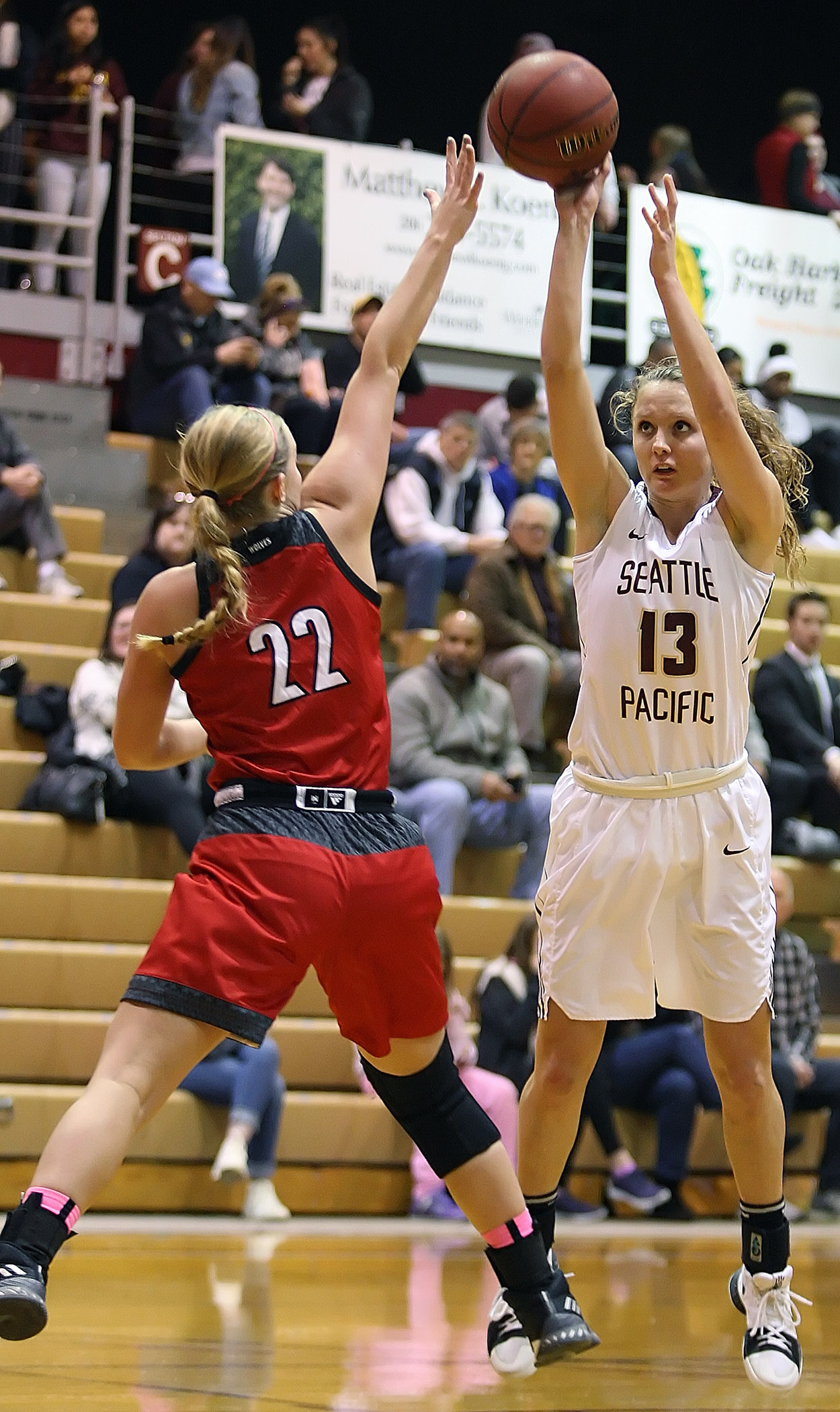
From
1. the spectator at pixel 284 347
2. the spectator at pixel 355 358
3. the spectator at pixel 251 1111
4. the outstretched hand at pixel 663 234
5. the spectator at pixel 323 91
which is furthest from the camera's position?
the spectator at pixel 323 91

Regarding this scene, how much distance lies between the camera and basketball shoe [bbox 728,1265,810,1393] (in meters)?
3.43

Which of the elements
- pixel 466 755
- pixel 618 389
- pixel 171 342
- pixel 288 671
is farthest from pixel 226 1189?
pixel 618 389

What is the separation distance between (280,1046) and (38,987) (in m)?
0.94

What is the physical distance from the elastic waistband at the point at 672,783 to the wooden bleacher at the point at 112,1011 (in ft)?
10.6

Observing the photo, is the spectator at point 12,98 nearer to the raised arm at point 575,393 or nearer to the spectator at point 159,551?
the spectator at point 159,551

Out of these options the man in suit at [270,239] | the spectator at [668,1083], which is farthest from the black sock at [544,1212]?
the man in suit at [270,239]

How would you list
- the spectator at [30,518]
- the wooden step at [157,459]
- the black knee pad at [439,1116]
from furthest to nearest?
the wooden step at [157,459]
the spectator at [30,518]
the black knee pad at [439,1116]

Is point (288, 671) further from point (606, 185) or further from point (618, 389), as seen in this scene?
point (606, 185)

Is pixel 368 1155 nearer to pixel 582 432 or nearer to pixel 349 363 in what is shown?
pixel 582 432

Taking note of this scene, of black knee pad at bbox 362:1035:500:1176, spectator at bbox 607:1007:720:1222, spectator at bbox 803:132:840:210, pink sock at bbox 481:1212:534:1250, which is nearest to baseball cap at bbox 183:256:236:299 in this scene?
spectator at bbox 607:1007:720:1222

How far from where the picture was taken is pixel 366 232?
10227mm

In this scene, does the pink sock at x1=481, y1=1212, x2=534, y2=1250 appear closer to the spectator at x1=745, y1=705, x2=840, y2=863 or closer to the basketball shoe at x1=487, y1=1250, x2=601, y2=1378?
the basketball shoe at x1=487, y1=1250, x2=601, y2=1378

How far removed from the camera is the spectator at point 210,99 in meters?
10.7

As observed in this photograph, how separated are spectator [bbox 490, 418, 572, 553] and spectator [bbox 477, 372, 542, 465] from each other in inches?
7.9
